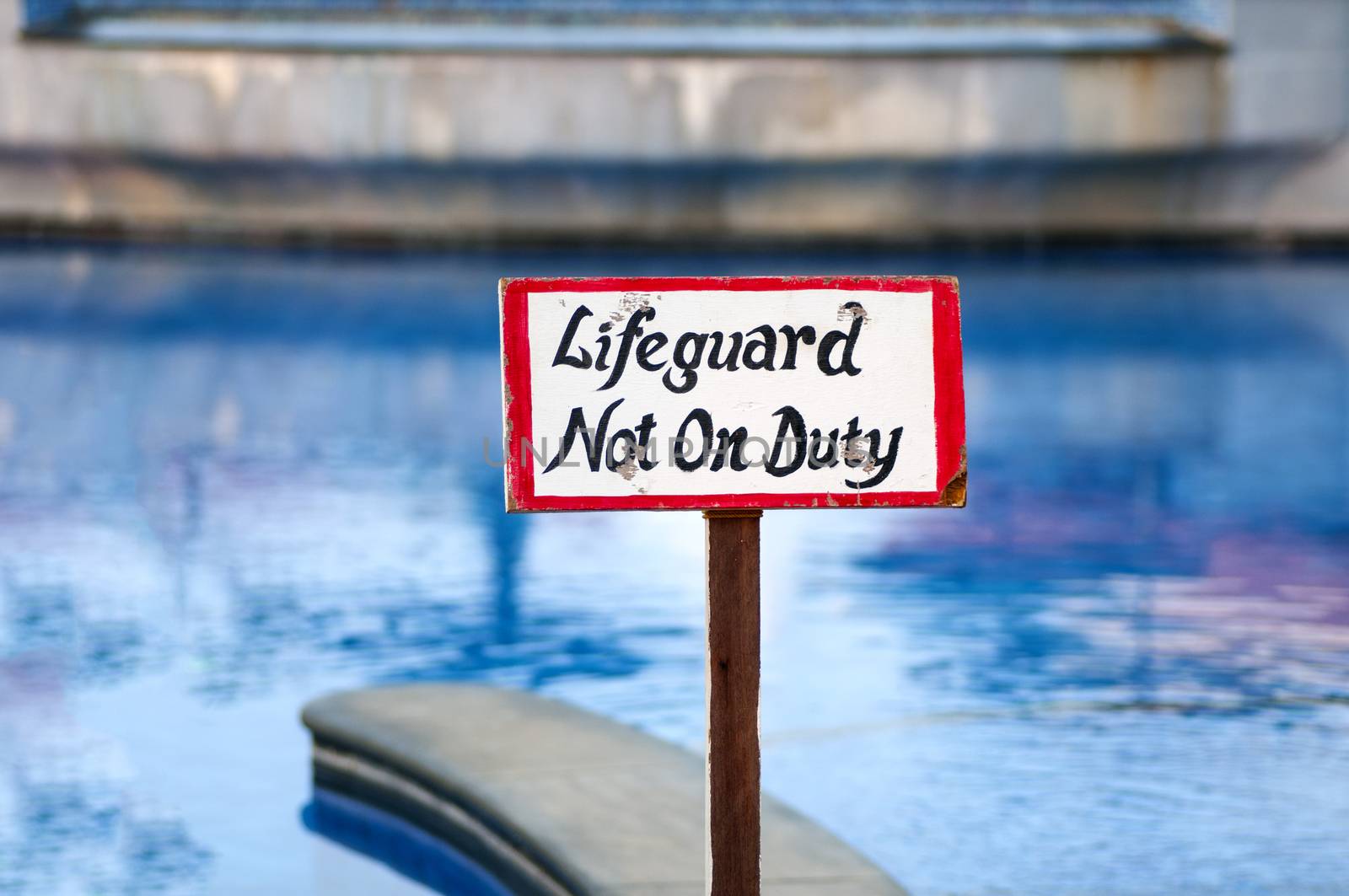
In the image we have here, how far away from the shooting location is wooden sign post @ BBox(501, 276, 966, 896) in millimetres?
2170

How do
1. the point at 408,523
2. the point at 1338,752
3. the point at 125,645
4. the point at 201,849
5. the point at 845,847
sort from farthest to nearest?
the point at 408,523, the point at 125,645, the point at 1338,752, the point at 201,849, the point at 845,847

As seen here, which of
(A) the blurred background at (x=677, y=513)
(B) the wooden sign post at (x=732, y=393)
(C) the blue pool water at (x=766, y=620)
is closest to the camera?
(B) the wooden sign post at (x=732, y=393)

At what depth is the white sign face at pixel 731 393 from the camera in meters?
2.17

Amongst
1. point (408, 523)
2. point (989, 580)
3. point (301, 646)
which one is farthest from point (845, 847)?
point (408, 523)

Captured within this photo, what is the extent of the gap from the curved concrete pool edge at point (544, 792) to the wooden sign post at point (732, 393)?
29.1 inches

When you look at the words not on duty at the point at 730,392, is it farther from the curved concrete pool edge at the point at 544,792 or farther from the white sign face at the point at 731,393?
the curved concrete pool edge at the point at 544,792

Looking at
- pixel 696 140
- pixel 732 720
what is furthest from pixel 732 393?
pixel 696 140

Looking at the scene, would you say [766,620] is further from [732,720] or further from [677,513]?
[732,720]

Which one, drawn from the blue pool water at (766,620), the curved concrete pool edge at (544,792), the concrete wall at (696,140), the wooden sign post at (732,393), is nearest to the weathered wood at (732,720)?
the wooden sign post at (732,393)

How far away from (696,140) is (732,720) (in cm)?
1425

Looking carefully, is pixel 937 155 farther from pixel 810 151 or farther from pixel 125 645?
pixel 125 645

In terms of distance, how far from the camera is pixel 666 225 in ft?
54.7

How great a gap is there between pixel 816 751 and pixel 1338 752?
94 centimetres

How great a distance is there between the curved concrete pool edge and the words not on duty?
749 mm
